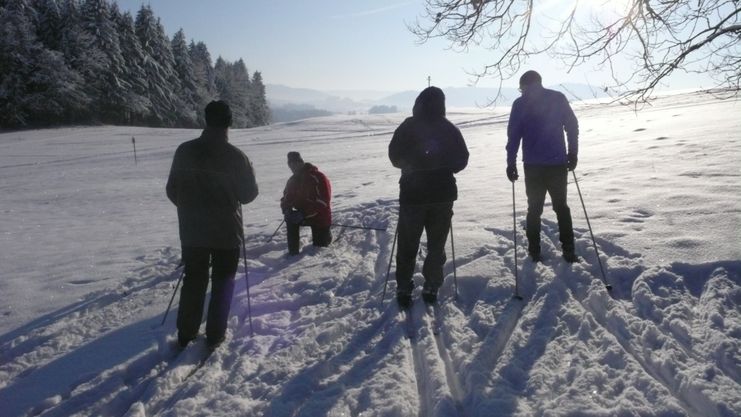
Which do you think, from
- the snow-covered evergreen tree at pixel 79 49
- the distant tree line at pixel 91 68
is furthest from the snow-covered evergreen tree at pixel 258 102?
the snow-covered evergreen tree at pixel 79 49

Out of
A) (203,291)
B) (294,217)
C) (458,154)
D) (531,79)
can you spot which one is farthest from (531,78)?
(203,291)

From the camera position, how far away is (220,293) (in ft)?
12.9

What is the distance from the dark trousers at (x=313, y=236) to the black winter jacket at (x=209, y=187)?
2.66 m

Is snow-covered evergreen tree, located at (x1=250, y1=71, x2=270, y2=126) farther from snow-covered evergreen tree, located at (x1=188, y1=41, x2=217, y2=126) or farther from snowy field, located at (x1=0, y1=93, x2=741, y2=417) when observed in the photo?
snowy field, located at (x1=0, y1=93, x2=741, y2=417)

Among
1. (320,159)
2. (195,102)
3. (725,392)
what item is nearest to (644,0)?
(725,392)

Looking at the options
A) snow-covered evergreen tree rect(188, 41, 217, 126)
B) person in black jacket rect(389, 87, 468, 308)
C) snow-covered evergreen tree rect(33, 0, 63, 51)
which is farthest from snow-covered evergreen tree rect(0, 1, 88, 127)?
person in black jacket rect(389, 87, 468, 308)

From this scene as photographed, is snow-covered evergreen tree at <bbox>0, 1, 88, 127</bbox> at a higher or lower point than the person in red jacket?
higher

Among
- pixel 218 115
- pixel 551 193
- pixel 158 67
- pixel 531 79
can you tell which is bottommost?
pixel 551 193

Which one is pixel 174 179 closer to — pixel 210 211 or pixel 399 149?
pixel 210 211

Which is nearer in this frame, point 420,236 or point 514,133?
point 420,236

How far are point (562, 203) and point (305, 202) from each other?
3.48 meters

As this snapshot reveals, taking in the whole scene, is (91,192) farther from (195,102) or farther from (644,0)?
(195,102)

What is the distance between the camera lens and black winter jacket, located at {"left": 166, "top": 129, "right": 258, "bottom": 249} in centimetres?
374

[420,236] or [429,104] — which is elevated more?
[429,104]
